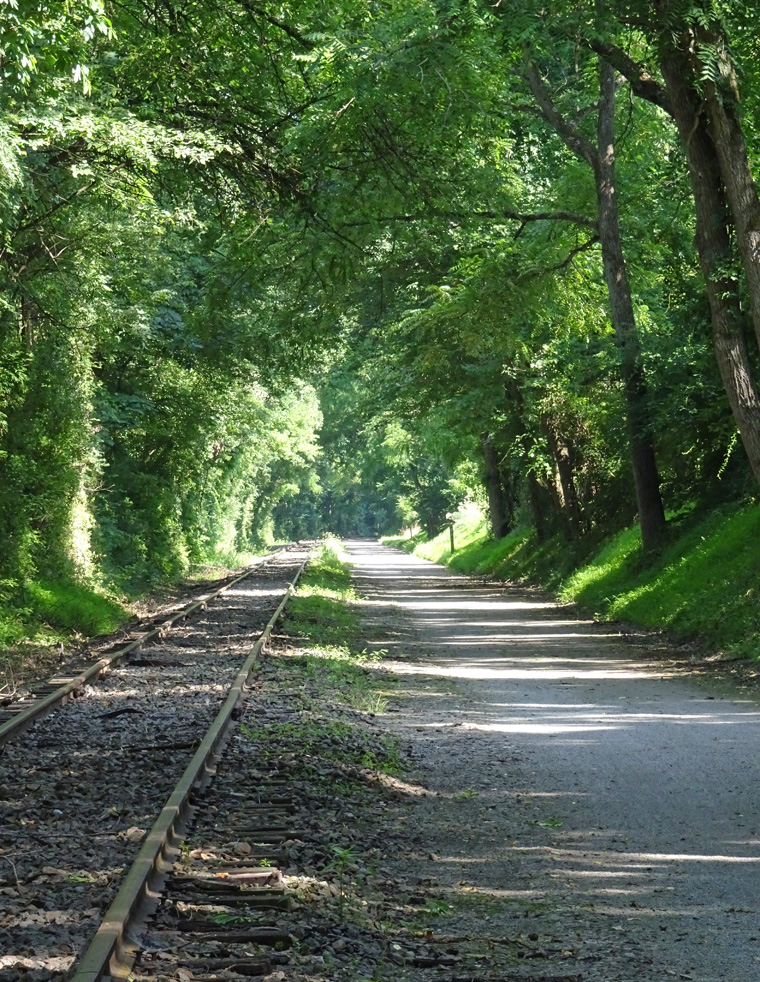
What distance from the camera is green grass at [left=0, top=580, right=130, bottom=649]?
1773 centimetres

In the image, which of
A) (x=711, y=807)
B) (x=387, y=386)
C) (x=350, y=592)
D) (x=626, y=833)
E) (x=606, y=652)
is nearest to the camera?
(x=626, y=833)

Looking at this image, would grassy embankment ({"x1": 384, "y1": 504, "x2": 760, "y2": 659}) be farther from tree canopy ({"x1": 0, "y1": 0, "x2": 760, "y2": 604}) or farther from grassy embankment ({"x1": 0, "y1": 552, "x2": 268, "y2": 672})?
grassy embankment ({"x1": 0, "y1": 552, "x2": 268, "y2": 672})

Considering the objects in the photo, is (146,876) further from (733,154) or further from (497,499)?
(497,499)

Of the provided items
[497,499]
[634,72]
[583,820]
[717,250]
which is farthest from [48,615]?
[497,499]

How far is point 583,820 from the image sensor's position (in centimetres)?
755

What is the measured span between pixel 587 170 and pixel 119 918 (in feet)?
66.0

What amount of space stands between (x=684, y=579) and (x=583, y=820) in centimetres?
1197

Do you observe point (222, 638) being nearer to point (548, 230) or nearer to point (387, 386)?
point (548, 230)

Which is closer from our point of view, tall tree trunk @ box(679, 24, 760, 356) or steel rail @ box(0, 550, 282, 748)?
steel rail @ box(0, 550, 282, 748)

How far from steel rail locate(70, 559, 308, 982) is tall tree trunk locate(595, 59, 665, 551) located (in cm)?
1329

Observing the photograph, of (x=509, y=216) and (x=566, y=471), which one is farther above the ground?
(x=509, y=216)

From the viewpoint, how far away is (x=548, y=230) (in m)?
22.3

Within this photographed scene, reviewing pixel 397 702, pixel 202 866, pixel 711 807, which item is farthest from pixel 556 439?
pixel 202 866

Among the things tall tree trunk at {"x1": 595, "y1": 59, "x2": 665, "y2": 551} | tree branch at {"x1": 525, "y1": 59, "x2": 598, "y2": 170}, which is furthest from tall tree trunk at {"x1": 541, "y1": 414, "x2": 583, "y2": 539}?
tree branch at {"x1": 525, "y1": 59, "x2": 598, "y2": 170}
